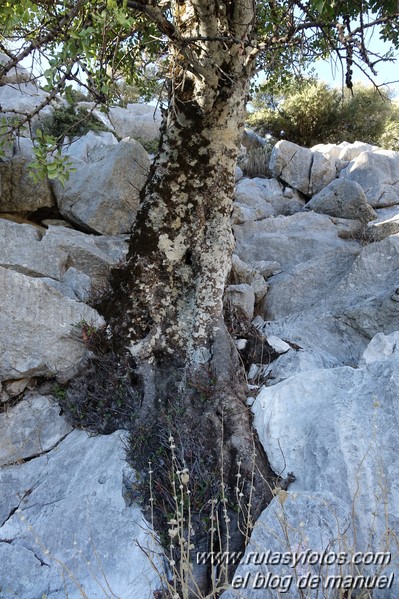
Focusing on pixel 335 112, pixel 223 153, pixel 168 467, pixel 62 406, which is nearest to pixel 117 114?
pixel 335 112

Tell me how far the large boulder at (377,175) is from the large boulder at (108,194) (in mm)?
5724

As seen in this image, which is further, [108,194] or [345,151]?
[345,151]

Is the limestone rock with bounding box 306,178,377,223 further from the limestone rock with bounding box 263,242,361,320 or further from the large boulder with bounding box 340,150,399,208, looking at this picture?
the limestone rock with bounding box 263,242,361,320

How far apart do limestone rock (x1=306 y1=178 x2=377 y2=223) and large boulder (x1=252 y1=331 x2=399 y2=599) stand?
555 cm

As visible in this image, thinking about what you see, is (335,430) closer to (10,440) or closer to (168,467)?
(168,467)

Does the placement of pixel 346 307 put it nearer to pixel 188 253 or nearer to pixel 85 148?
pixel 188 253

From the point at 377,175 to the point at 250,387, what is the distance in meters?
8.43

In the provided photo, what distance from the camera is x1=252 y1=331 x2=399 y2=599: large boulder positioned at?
343 cm

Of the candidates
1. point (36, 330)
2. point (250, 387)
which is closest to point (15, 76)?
point (36, 330)

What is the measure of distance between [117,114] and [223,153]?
14141 mm

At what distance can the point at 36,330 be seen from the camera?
5348mm

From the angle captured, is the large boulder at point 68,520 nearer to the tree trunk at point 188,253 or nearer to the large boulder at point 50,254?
the tree trunk at point 188,253

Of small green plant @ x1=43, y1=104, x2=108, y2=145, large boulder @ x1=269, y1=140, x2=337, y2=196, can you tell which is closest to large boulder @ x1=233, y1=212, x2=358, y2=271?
large boulder @ x1=269, y1=140, x2=337, y2=196

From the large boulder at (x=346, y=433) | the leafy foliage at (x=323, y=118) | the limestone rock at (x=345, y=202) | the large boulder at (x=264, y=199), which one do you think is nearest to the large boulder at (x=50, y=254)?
the large boulder at (x=346, y=433)
